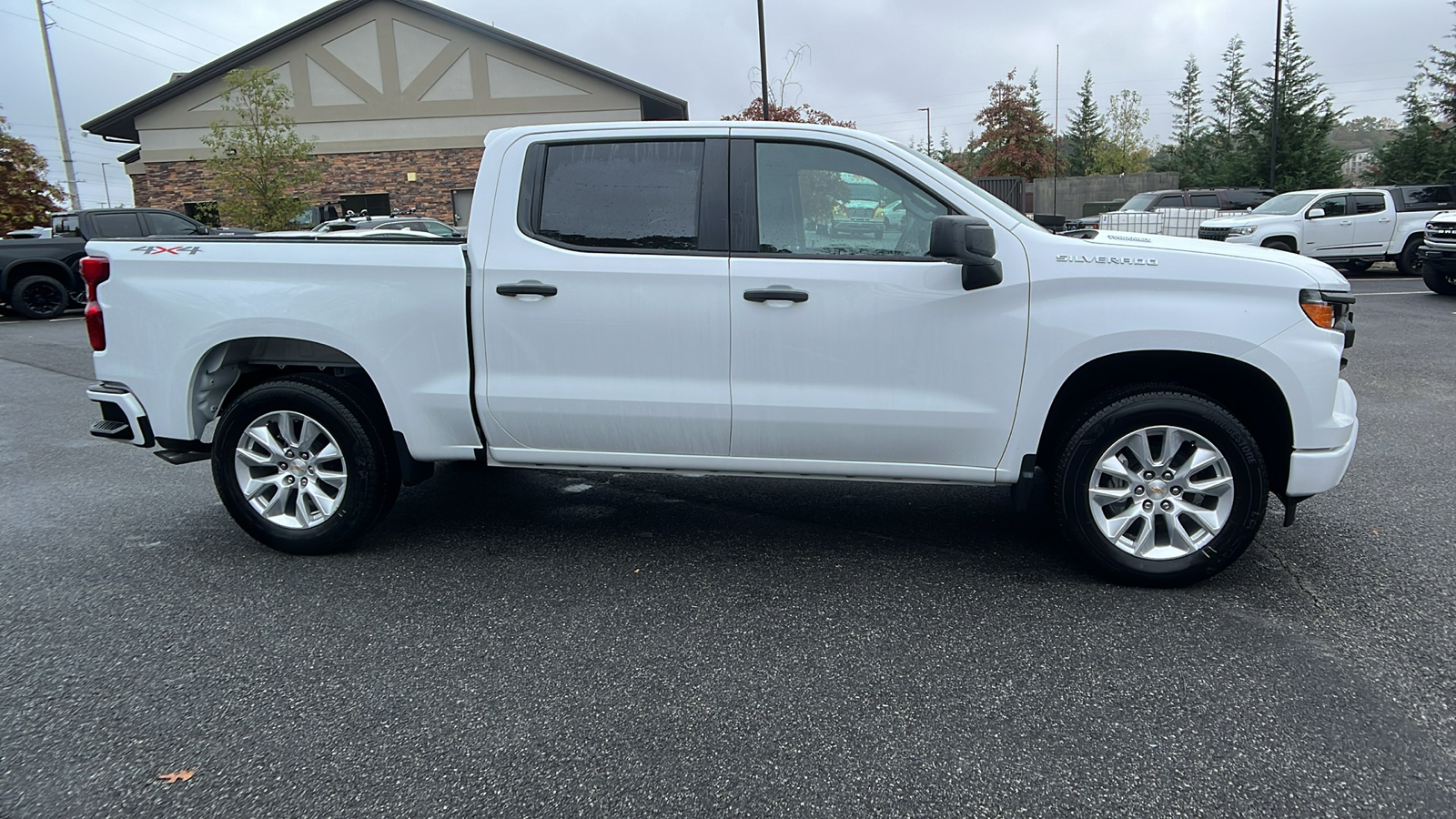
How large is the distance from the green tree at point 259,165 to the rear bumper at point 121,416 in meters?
20.9

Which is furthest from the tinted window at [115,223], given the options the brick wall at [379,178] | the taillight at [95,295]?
the taillight at [95,295]

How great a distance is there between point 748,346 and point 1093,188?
39.6 m

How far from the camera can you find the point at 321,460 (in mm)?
4449

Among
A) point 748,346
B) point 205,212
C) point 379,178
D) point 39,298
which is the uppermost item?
point 379,178

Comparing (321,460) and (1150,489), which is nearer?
(1150,489)

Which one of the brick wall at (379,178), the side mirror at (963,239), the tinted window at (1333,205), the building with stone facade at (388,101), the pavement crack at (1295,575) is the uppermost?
the building with stone facade at (388,101)

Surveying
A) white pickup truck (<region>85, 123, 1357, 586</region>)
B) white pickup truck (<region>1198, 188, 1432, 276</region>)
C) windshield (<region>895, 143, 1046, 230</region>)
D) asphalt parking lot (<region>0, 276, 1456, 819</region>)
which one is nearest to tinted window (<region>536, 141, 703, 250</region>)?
white pickup truck (<region>85, 123, 1357, 586</region>)

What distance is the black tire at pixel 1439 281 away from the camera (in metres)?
14.2

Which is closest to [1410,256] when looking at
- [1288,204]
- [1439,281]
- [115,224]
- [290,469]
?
[1288,204]

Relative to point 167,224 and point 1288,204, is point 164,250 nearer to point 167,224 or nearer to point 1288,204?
point 167,224

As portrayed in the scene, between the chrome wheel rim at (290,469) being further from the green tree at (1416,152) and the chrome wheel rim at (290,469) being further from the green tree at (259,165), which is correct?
the green tree at (1416,152)

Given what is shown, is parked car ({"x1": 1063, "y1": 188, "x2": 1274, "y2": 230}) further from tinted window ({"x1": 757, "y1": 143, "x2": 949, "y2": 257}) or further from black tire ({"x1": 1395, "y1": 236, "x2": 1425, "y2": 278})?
tinted window ({"x1": 757, "y1": 143, "x2": 949, "y2": 257})

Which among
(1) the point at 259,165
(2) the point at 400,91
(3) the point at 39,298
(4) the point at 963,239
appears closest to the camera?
(4) the point at 963,239

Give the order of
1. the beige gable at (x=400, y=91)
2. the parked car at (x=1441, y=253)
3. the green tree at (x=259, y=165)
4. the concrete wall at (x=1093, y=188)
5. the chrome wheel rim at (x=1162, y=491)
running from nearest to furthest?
the chrome wheel rim at (x=1162, y=491) < the parked car at (x=1441, y=253) < the green tree at (x=259, y=165) < the beige gable at (x=400, y=91) < the concrete wall at (x=1093, y=188)
